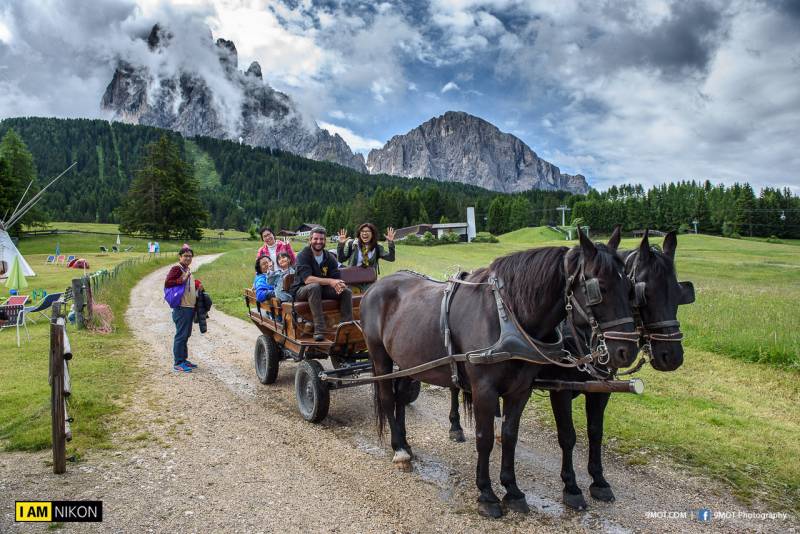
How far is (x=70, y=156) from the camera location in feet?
541

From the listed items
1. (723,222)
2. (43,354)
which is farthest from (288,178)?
(43,354)

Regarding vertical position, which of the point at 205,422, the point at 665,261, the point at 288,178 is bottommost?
the point at 205,422

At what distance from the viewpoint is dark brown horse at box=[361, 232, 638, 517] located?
391cm

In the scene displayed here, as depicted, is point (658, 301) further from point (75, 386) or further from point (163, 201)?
point (163, 201)

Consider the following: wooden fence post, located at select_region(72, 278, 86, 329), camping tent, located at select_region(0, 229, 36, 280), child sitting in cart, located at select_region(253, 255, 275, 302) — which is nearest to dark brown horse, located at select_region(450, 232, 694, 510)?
child sitting in cart, located at select_region(253, 255, 275, 302)

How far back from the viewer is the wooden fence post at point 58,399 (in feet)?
17.0

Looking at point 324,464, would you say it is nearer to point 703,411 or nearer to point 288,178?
point 703,411

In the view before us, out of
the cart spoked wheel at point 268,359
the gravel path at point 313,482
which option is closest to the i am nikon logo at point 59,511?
the gravel path at point 313,482

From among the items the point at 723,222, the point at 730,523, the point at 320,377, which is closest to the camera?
the point at 730,523

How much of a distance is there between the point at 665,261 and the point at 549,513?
2621mm

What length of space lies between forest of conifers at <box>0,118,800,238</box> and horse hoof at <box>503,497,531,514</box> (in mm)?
71579

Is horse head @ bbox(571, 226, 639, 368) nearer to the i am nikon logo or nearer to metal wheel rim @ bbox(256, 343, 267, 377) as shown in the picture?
the i am nikon logo

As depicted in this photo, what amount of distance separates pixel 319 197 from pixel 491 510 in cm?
15777

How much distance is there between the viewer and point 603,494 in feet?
15.5
